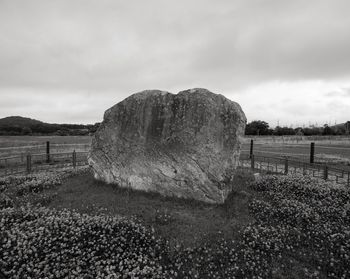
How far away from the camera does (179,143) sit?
387 inches

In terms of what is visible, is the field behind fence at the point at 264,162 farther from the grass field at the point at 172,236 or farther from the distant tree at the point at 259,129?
the distant tree at the point at 259,129

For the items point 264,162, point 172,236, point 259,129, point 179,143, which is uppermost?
point 259,129

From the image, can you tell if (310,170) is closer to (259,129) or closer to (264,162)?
(264,162)

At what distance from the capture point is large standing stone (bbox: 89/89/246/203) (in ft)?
31.4

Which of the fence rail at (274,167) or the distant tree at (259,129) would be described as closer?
the fence rail at (274,167)

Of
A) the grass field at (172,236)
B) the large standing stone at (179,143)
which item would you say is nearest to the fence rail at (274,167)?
the grass field at (172,236)

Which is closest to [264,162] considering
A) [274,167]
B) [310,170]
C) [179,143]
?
[274,167]

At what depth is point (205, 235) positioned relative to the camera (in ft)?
22.7

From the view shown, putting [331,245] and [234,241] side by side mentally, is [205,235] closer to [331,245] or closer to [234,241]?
[234,241]

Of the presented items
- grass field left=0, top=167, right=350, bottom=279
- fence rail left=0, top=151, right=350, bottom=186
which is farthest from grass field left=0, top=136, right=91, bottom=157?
grass field left=0, top=167, right=350, bottom=279

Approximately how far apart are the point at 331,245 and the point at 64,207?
365 inches

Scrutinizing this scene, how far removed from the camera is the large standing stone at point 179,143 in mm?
9586

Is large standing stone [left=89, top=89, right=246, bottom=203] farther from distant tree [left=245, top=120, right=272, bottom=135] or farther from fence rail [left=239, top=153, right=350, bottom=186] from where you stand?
distant tree [left=245, top=120, right=272, bottom=135]

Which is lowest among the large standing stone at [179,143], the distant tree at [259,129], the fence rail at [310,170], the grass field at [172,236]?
the grass field at [172,236]
